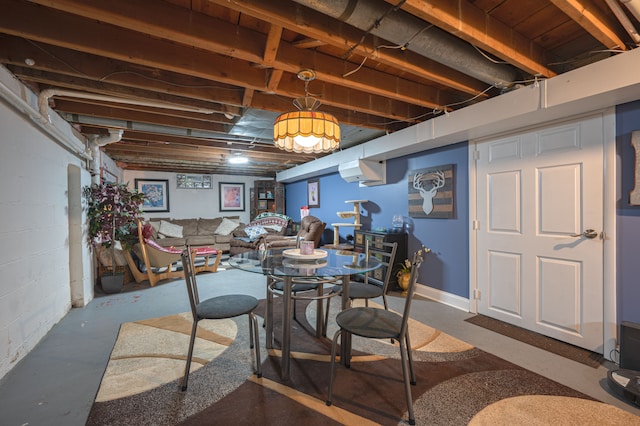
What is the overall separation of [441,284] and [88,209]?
4.61 meters

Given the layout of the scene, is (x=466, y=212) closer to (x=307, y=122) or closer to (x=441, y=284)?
(x=441, y=284)

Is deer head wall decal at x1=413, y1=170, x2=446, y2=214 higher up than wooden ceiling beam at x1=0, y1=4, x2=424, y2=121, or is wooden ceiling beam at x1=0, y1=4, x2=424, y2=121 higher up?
wooden ceiling beam at x1=0, y1=4, x2=424, y2=121

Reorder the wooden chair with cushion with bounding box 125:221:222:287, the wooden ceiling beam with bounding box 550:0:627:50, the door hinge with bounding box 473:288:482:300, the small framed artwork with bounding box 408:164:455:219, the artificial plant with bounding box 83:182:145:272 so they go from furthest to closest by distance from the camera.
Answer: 1. the wooden chair with cushion with bounding box 125:221:222:287
2. the artificial plant with bounding box 83:182:145:272
3. the small framed artwork with bounding box 408:164:455:219
4. the door hinge with bounding box 473:288:482:300
5. the wooden ceiling beam with bounding box 550:0:627:50

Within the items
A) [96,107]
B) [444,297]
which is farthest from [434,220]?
[96,107]

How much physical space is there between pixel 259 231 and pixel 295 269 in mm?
4965

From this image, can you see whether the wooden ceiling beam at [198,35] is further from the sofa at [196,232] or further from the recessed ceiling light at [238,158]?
the sofa at [196,232]

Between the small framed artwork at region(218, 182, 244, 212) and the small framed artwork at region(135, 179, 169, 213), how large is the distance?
135 centimetres

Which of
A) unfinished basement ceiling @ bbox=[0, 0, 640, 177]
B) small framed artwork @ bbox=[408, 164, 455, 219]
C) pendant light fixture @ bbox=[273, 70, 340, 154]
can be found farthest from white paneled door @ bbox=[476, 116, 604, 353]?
pendant light fixture @ bbox=[273, 70, 340, 154]

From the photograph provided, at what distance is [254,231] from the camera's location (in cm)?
677

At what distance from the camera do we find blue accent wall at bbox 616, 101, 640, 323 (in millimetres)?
2059

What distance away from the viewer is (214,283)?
4.39 meters

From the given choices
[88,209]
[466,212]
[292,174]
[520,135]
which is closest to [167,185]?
[292,174]

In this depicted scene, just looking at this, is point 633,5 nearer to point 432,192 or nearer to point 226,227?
point 432,192

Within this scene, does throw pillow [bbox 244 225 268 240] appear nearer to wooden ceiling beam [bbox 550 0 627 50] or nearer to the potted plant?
the potted plant
